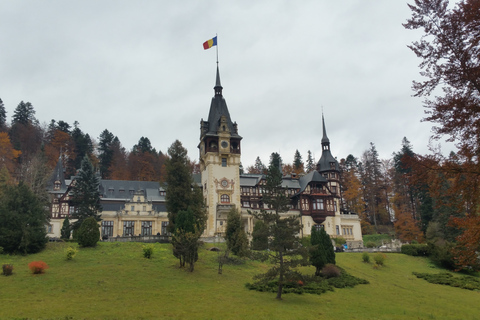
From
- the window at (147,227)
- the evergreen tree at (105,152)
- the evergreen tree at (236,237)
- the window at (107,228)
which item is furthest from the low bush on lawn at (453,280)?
the evergreen tree at (105,152)

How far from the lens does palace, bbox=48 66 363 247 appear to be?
2291 inches

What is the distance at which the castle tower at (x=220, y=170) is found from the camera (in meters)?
56.7

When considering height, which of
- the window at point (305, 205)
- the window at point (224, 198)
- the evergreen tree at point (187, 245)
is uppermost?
the window at point (224, 198)

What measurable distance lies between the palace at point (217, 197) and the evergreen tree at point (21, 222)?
901 inches

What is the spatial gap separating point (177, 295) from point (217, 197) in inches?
1406

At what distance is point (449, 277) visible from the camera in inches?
1401

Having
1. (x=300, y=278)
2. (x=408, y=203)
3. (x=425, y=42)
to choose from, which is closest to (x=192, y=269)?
(x=300, y=278)

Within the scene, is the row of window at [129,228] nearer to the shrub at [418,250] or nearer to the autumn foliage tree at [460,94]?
the shrub at [418,250]

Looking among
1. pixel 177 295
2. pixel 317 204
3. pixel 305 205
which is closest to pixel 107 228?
pixel 305 205

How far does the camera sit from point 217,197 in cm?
5791

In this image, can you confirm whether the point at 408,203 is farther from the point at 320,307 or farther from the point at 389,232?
the point at 320,307

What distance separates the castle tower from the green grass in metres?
20.9

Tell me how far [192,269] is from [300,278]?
9.92 meters

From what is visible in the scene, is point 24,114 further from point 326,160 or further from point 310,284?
point 310,284
